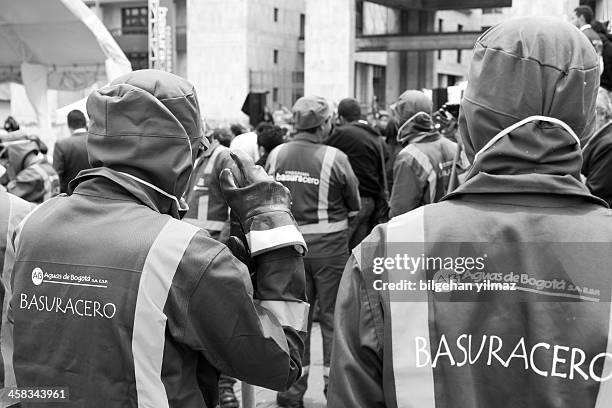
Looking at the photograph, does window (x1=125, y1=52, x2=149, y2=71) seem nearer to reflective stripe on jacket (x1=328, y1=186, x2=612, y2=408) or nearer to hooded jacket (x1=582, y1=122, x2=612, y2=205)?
hooded jacket (x1=582, y1=122, x2=612, y2=205)

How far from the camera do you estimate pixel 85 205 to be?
223 centimetres

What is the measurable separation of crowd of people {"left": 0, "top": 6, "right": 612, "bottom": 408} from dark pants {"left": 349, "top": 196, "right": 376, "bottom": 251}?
508 cm

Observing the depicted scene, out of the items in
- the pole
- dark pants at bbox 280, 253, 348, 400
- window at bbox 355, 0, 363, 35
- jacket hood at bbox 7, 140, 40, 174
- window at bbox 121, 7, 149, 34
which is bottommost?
dark pants at bbox 280, 253, 348, 400

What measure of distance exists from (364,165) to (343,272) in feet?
19.8

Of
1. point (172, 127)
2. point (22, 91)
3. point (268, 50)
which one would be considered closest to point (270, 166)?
point (172, 127)

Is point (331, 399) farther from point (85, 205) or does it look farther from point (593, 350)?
point (85, 205)

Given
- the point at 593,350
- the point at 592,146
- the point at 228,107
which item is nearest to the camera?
the point at 593,350

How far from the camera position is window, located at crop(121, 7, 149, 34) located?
4531cm

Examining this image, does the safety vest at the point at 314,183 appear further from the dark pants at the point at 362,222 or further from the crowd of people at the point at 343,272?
the crowd of people at the point at 343,272

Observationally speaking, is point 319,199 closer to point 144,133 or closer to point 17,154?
point 17,154

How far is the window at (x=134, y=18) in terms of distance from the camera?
45312 mm

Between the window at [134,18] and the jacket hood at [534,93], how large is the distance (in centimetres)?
4544

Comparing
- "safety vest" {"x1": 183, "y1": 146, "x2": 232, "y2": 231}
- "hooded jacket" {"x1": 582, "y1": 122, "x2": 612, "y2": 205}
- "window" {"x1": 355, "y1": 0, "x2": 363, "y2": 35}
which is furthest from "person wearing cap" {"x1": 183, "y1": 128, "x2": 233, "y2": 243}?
"window" {"x1": 355, "y1": 0, "x2": 363, "y2": 35}

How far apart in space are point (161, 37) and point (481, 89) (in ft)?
83.1
